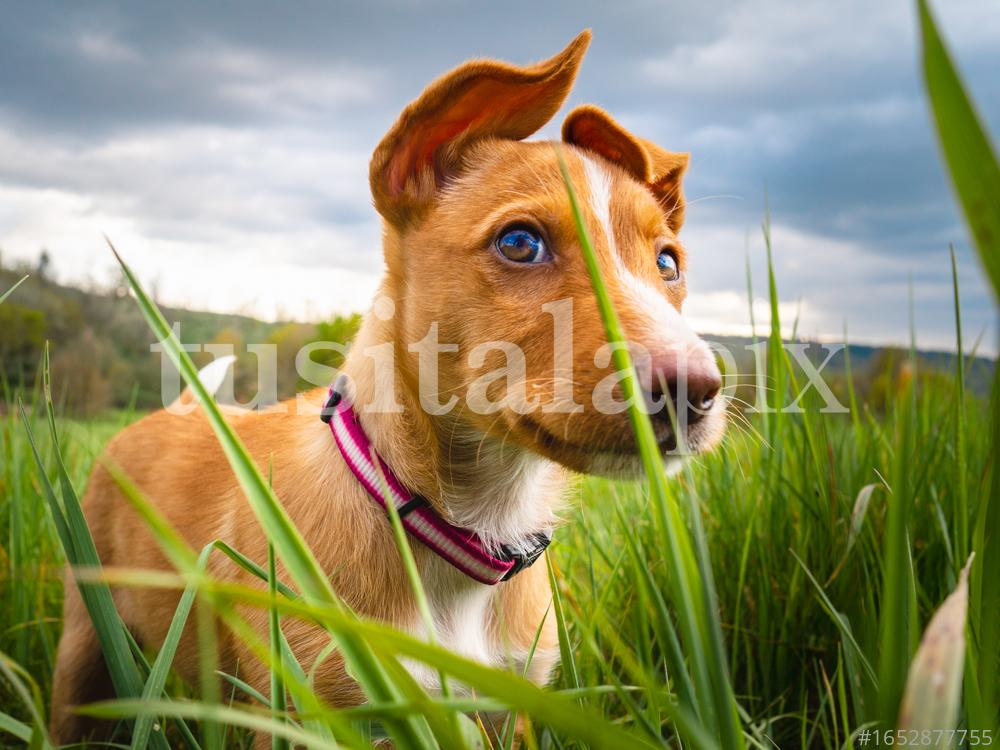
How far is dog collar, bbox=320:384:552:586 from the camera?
2.22m

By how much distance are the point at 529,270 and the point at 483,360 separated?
32 cm

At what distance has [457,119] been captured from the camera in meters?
2.67

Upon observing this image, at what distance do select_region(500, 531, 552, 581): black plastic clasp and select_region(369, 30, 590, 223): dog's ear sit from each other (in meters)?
1.22

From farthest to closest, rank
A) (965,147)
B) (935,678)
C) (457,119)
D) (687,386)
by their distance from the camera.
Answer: (457,119), (687,386), (935,678), (965,147)

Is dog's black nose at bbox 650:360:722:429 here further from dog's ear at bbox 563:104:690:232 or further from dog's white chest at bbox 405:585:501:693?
dog's ear at bbox 563:104:690:232

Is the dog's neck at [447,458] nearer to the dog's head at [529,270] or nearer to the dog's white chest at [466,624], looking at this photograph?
the dog's head at [529,270]

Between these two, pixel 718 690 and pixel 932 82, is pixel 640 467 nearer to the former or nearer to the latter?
pixel 718 690

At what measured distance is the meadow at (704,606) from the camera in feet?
2.66

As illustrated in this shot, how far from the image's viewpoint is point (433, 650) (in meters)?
0.80

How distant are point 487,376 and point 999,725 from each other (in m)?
1.44

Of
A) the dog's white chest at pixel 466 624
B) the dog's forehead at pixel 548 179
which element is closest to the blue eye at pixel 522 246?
the dog's forehead at pixel 548 179

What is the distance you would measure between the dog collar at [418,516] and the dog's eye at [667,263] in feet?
3.98

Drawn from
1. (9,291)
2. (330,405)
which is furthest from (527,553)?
(9,291)

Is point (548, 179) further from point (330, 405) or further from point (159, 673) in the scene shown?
point (159, 673)
